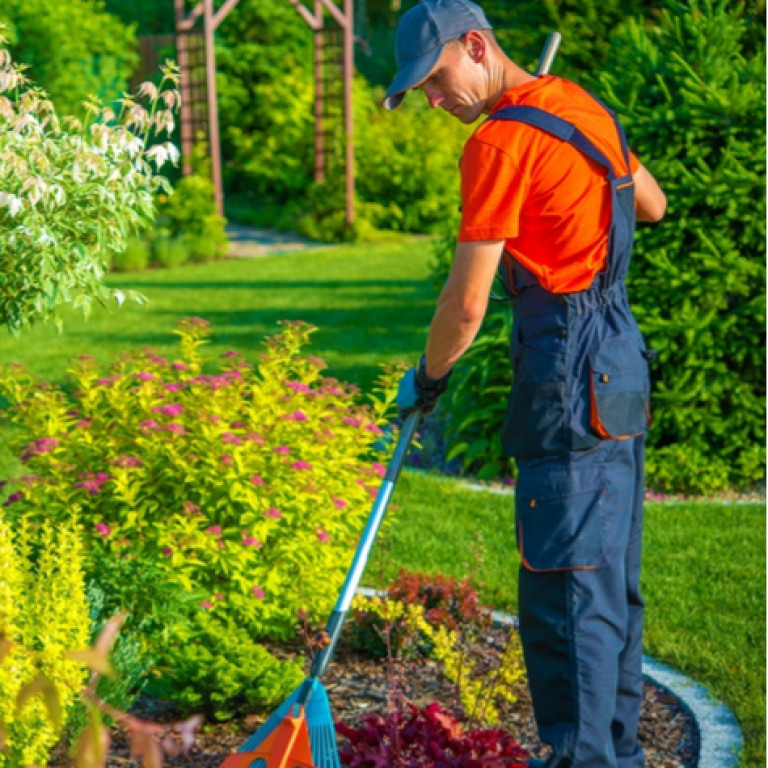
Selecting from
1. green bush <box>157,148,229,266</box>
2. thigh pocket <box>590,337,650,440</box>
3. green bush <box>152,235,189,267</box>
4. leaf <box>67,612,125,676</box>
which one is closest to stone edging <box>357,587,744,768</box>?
thigh pocket <box>590,337,650,440</box>

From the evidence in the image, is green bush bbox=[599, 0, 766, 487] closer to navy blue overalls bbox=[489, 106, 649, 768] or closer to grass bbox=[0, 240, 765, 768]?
grass bbox=[0, 240, 765, 768]

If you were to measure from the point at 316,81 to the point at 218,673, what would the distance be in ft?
48.4

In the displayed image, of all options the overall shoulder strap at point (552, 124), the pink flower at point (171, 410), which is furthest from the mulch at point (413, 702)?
the overall shoulder strap at point (552, 124)

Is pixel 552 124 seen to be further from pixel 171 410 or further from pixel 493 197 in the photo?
pixel 171 410

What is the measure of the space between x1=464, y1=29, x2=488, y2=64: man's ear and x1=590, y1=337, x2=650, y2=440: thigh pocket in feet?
2.38

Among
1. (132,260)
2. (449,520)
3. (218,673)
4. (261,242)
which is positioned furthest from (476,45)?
(261,242)

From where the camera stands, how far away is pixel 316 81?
17.2 meters

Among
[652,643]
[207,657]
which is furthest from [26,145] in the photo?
[652,643]

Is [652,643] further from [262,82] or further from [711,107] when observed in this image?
[262,82]

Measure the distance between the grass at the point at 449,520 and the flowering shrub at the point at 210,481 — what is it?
1.03 ft

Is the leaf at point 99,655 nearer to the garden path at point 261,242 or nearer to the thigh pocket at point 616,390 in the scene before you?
the thigh pocket at point 616,390

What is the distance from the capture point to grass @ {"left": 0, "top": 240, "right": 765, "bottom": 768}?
4.16m

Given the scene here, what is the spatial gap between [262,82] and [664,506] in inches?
620

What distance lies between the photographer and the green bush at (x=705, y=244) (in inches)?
228
